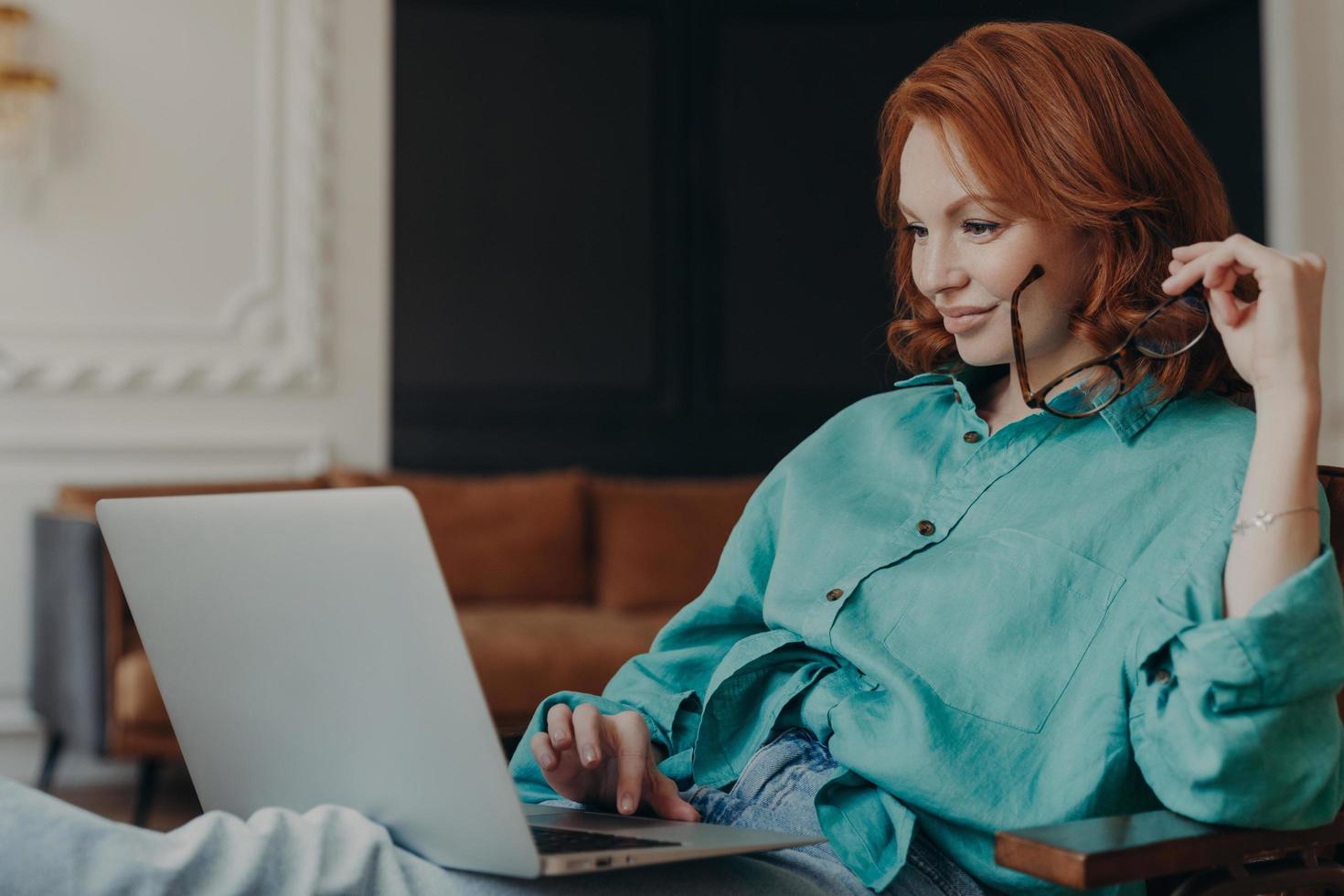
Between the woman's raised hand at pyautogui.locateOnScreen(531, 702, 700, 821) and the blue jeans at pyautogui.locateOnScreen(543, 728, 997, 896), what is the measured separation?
0.12 ft

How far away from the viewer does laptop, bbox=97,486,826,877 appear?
2.60 ft

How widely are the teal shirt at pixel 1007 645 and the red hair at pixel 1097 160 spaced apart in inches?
3.1

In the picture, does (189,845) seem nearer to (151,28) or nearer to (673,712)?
(673,712)

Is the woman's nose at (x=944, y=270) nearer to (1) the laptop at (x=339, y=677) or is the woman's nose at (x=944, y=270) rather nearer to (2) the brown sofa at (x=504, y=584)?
(1) the laptop at (x=339, y=677)

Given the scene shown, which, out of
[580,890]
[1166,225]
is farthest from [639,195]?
[580,890]

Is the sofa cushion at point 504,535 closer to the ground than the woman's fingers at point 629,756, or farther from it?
closer to the ground

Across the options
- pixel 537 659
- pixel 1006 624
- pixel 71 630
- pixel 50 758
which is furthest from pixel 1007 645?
pixel 50 758

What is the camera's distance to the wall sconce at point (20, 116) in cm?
361

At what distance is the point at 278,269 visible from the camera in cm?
387

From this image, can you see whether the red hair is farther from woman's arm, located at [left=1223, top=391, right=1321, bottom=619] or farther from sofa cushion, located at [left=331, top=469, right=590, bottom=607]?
sofa cushion, located at [left=331, top=469, right=590, bottom=607]

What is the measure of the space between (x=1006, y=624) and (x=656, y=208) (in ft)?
12.0

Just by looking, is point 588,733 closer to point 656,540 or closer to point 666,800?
point 666,800

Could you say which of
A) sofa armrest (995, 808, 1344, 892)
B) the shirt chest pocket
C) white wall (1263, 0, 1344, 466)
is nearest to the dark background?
white wall (1263, 0, 1344, 466)

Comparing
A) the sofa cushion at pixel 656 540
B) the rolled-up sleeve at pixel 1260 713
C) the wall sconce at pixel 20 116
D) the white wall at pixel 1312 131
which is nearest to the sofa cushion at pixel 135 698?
the sofa cushion at pixel 656 540
